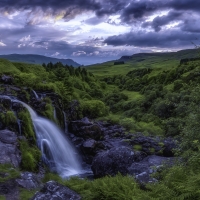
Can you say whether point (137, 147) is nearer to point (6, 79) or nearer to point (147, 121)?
point (147, 121)

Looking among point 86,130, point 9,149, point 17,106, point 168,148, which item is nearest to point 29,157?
point 9,149

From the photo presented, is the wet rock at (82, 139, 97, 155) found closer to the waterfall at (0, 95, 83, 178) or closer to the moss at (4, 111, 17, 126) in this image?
the waterfall at (0, 95, 83, 178)

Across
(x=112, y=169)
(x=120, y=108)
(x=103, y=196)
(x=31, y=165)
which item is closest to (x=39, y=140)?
(x=31, y=165)

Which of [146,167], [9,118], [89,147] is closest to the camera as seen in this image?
[146,167]

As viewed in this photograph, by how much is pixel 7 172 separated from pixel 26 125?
7920mm

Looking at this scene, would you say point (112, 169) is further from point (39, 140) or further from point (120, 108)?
point (120, 108)

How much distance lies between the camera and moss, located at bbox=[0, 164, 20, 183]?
13609mm

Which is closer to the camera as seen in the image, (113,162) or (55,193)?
(55,193)

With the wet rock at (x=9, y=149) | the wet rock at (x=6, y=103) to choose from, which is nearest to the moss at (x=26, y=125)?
the wet rock at (x=6, y=103)

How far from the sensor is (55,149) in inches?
894

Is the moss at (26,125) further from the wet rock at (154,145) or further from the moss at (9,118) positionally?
the wet rock at (154,145)

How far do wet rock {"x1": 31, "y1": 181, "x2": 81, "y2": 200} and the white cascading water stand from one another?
31.3ft

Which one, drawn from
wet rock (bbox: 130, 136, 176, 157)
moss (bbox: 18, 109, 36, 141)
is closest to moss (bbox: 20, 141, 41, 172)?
moss (bbox: 18, 109, 36, 141)

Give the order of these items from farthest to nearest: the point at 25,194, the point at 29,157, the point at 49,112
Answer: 1. the point at 49,112
2. the point at 29,157
3. the point at 25,194
